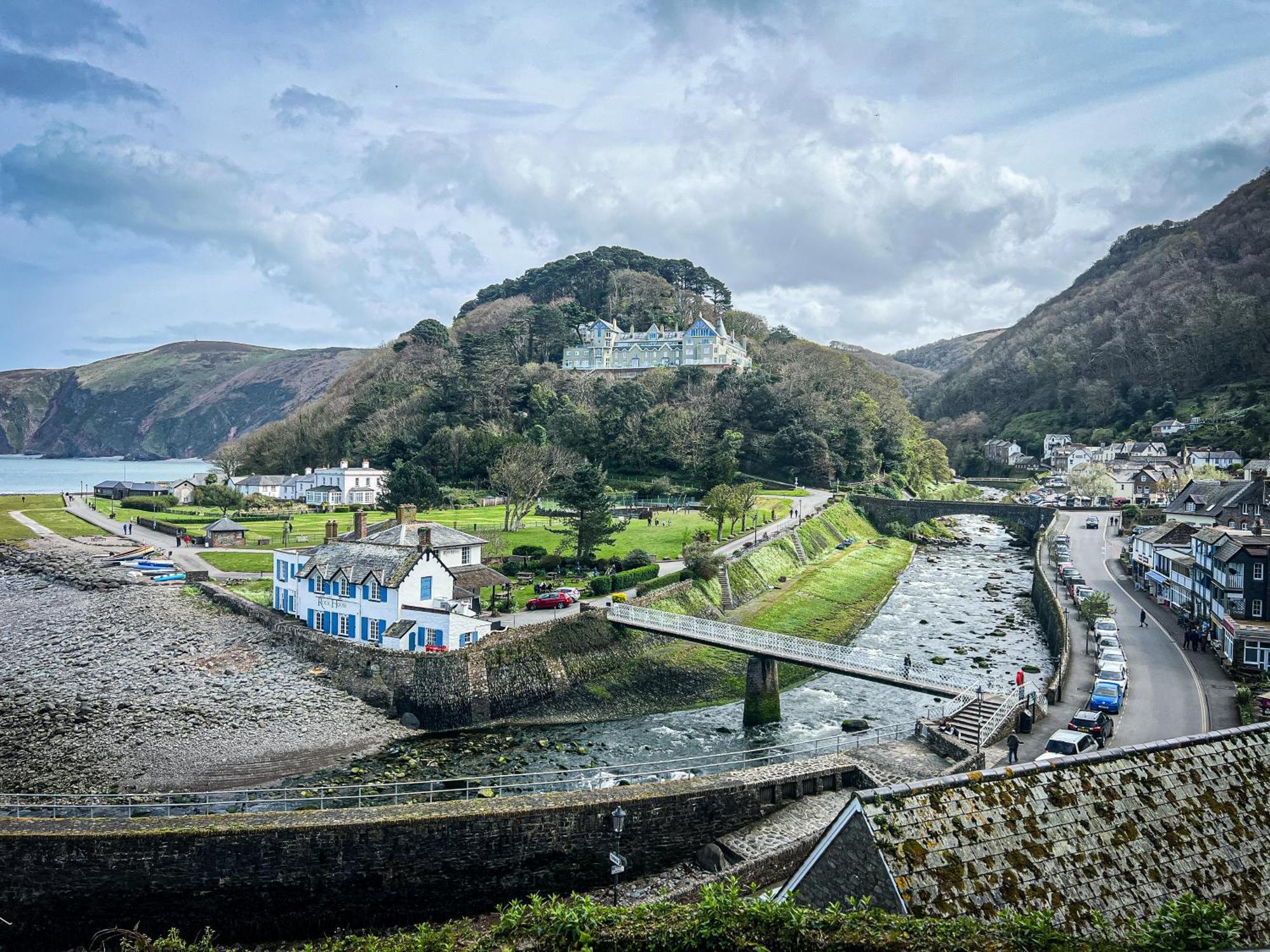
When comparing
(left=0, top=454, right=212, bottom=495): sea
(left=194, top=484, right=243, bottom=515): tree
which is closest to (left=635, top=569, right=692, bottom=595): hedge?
(left=194, top=484, right=243, bottom=515): tree

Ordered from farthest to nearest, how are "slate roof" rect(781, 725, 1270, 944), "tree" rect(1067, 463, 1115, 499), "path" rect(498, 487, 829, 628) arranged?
"tree" rect(1067, 463, 1115, 499), "path" rect(498, 487, 829, 628), "slate roof" rect(781, 725, 1270, 944)

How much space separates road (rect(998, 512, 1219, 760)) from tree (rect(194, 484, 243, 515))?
226 feet

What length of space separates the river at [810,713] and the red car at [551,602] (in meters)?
8.06

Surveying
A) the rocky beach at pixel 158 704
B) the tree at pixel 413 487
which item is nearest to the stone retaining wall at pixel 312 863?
the rocky beach at pixel 158 704

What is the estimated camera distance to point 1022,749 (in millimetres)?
20953

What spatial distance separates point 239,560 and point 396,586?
24.8 meters

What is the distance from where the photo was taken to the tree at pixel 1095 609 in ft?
124

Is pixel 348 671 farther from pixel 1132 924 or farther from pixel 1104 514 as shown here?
pixel 1104 514

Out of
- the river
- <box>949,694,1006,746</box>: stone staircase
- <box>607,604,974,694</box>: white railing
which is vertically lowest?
the river

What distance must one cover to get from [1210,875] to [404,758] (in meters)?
21.4

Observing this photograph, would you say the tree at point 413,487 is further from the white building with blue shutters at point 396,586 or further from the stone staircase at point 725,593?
the stone staircase at point 725,593

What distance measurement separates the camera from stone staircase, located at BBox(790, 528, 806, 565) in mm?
54250

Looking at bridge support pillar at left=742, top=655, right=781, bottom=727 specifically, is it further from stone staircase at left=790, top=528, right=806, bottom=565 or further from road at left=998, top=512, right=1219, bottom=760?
stone staircase at left=790, top=528, right=806, bottom=565

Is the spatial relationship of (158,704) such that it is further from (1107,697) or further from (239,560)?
(1107,697)
